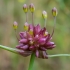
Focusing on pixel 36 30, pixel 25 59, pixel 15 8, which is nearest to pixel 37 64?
pixel 25 59

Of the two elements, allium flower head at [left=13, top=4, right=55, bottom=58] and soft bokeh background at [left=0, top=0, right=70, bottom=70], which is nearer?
allium flower head at [left=13, top=4, right=55, bottom=58]

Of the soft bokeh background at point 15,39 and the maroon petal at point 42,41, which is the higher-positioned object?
the maroon petal at point 42,41

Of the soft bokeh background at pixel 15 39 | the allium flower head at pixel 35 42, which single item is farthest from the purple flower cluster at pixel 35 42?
the soft bokeh background at pixel 15 39

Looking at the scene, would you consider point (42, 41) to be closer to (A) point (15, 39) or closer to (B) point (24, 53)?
(B) point (24, 53)

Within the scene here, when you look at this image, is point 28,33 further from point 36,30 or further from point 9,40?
point 9,40

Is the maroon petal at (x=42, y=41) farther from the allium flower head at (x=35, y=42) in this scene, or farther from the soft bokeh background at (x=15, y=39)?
the soft bokeh background at (x=15, y=39)

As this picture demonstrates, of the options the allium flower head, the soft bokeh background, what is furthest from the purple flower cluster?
the soft bokeh background

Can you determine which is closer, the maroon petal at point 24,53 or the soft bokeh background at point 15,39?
the maroon petal at point 24,53

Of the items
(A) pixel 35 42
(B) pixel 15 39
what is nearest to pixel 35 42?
(A) pixel 35 42

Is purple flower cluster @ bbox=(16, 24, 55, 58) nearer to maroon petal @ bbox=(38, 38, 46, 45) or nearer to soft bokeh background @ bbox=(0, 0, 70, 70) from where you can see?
maroon petal @ bbox=(38, 38, 46, 45)
